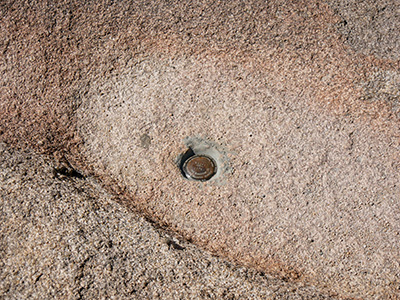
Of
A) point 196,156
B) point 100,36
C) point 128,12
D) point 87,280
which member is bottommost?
point 87,280

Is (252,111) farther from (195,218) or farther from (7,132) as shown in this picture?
(7,132)

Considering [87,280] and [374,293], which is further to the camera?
[374,293]

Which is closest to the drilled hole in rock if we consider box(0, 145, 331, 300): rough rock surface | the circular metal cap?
the circular metal cap

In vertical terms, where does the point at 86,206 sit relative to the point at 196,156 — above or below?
below

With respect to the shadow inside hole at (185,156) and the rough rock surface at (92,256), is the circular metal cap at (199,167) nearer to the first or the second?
the shadow inside hole at (185,156)

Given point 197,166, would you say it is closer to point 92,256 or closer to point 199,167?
point 199,167

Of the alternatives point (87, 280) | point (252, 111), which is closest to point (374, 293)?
point (252, 111)

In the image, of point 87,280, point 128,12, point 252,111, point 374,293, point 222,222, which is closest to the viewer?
point 87,280
